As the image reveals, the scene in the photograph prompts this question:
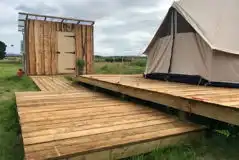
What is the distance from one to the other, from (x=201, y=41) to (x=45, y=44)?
6.57m

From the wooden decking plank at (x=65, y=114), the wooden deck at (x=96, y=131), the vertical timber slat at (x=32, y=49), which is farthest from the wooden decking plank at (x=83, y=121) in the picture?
the vertical timber slat at (x=32, y=49)

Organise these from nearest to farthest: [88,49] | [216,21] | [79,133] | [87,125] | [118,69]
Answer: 1. [79,133]
2. [87,125]
3. [216,21]
4. [88,49]
5. [118,69]

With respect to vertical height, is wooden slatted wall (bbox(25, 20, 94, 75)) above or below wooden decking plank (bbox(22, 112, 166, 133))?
above

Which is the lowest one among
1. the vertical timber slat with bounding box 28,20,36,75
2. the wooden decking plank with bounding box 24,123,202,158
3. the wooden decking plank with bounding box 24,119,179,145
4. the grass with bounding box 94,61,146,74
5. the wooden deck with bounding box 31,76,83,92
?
the wooden deck with bounding box 31,76,83,92

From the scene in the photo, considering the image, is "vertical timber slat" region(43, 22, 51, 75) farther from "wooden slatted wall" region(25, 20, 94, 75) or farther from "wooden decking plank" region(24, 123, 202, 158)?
"wooden decking plank" region(24, 123, 202, 158)

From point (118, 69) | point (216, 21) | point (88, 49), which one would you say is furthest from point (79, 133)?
point (118, 69)

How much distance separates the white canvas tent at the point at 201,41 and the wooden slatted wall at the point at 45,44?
5.24 meters

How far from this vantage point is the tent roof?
162 inches

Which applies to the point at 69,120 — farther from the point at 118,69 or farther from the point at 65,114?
the point at 118,69

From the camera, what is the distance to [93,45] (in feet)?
34.1

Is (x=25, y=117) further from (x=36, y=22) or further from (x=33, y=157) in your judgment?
(x=36, y=22)

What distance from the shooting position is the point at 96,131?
2.27 m

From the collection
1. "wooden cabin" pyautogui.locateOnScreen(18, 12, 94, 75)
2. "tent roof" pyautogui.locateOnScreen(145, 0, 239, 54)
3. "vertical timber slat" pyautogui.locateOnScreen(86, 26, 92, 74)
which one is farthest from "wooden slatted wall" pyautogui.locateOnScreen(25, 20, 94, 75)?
"tent roof" pyautogui.locateOnScreen(145, 0, 239, 54)

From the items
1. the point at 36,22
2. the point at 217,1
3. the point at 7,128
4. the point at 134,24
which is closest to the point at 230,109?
the point at 7,128
